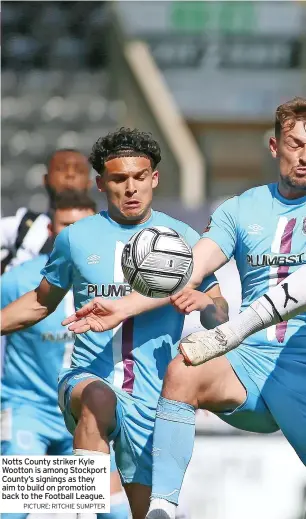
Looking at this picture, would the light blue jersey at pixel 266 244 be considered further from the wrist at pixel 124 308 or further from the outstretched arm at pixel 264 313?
the wrist at pixel 124 308

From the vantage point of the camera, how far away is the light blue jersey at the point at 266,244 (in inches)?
202

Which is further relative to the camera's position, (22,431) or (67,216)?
(22,431)

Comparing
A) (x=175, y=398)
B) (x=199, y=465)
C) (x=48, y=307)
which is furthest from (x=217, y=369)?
(x=199, y=465)

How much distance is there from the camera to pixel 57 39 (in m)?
16.4

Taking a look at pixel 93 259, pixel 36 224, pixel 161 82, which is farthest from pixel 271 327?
pixel 161 82

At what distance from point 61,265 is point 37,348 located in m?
1.79

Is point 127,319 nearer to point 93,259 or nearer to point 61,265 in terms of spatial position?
point 93,259

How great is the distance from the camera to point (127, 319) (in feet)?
17.3

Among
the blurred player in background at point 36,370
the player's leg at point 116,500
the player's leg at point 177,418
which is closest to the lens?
the player's leg at point 177,418

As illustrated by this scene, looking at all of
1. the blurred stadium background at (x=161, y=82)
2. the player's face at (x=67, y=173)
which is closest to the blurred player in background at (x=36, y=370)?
the player's face at (x=67, y=173)

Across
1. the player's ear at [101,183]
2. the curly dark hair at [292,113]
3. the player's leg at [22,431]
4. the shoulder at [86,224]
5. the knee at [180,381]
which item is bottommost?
the player's leg at [22,431]

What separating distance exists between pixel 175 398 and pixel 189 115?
1163 centimetres

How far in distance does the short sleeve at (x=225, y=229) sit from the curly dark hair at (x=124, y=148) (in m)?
0.44

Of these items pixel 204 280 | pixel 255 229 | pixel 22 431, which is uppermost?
pixel 255 229
